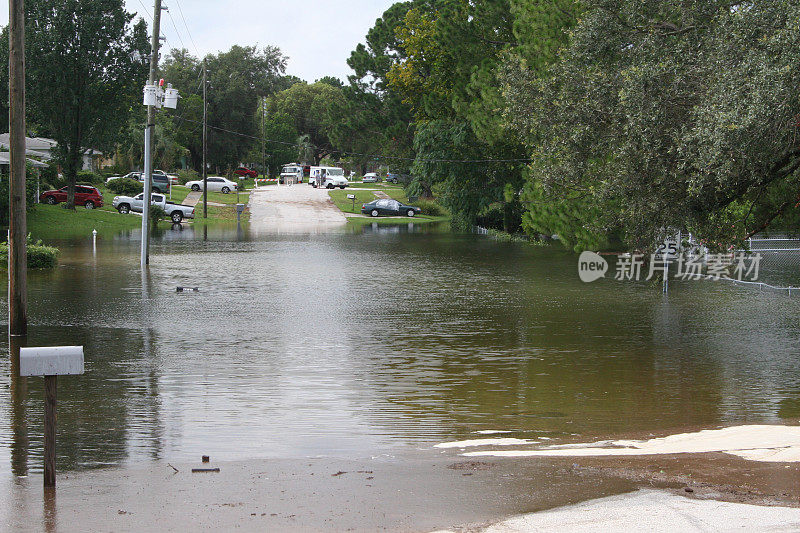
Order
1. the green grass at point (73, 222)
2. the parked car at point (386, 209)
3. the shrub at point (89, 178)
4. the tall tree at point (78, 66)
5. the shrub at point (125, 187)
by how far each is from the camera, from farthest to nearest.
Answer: the shrub at point (89, 178) → the parked car at point (386, 209) → the shrub at point (125, 187) → the tall tree at point (78, 66) → the green grass at point (73, 222)

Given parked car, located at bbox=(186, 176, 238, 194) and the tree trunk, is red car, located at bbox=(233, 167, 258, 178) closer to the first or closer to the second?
parked car, located at bbox=(186, 176, 238, 194)

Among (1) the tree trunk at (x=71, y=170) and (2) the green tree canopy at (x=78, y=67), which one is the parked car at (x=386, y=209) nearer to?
(2) the green tree canopy at (x=78, y=67)

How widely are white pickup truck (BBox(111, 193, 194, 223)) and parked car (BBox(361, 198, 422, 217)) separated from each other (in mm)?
16514

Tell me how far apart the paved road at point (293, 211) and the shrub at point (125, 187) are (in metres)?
9.35

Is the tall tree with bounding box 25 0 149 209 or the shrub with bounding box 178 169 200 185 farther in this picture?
the shrub with bounding box 178 169 200 185

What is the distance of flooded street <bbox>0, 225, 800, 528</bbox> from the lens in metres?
9.80

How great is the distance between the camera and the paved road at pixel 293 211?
200 feet

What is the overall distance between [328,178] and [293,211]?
93.1 feet

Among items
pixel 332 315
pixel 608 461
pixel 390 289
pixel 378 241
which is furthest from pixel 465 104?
pixel 608 461

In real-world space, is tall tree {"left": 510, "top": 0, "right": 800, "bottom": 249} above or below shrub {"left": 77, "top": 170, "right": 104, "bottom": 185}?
below

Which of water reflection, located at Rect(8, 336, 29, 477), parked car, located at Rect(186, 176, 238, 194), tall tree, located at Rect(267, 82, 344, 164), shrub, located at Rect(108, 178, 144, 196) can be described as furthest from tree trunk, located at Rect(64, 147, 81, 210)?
tall tree, located at Rect(267, 82, 344, 164)

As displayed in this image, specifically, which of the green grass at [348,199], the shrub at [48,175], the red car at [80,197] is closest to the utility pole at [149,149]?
the red car at [80,197]

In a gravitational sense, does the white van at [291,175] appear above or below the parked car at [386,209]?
above

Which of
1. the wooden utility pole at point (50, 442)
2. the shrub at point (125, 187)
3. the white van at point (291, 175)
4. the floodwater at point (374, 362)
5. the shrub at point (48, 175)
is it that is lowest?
the floodwater at point (374, 362)
